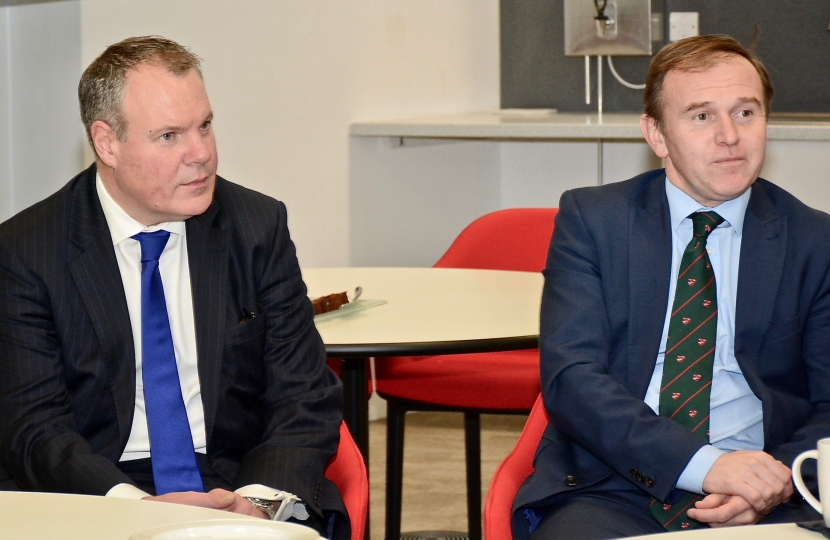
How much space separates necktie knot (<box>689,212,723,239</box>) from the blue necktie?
2.93 feet

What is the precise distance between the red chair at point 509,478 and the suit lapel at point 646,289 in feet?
0.63

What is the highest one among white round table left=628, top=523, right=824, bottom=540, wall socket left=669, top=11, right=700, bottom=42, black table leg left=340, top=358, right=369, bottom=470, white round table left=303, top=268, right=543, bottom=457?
wall socket left=669, top=11, right=700, bottom=42

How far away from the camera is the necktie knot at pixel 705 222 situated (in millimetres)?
1908

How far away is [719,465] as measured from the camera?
1.69 m

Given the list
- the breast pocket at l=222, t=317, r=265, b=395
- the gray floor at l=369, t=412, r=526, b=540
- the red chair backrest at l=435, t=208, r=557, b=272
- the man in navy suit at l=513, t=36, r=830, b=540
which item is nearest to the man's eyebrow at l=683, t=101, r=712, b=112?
the man in navy suit at l=513, t=36, r=830, b=540

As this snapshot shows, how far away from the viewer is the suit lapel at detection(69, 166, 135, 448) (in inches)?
71.4

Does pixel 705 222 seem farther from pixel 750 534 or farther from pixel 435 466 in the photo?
pixel 435 466

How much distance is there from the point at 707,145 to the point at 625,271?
0.81 feet

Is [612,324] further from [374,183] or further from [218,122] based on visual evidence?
[374,183]

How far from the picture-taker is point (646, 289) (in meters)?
1.88

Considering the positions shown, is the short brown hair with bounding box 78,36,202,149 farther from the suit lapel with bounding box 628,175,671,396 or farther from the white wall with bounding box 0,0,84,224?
the white wall with bounding box 0,0,84,224

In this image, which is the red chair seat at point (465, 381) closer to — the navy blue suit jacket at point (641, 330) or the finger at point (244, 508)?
the navy blue suit jacket at point (641, 330)

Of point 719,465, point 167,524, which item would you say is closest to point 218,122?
point 719,465

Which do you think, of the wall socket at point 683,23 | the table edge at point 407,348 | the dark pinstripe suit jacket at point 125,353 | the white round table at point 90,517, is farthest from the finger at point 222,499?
the wall socket at point 683,23
